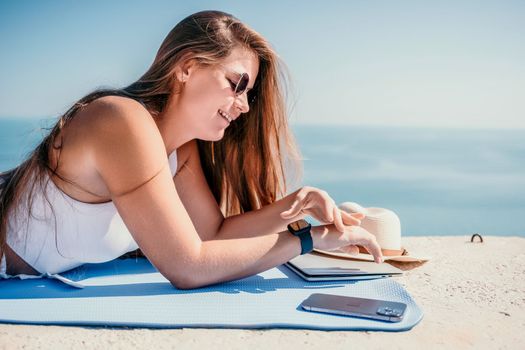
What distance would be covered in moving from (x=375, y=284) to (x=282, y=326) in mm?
774

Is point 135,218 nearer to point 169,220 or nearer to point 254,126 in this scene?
point 169,220

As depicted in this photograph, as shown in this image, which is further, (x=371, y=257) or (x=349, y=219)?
(x=371, y=257)

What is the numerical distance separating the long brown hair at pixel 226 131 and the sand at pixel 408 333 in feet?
2.56

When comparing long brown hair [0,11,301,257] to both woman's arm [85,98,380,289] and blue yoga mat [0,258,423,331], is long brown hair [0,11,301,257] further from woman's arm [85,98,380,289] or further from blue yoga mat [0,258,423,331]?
blue yoga mat [0,258,423,331]

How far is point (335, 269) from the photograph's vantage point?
314cm

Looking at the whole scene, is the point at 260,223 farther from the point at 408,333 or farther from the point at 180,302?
the point at 408,333

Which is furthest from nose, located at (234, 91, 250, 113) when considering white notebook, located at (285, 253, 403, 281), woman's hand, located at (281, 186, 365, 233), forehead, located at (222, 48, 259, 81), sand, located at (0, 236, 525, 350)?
sand, located at (0, 236, 525, 350)

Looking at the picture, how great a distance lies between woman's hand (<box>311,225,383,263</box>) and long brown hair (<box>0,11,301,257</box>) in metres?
0.78

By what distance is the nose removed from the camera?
3.14m

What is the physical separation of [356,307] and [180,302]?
80 cm

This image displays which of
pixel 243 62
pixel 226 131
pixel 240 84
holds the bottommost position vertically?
pixel 226 131

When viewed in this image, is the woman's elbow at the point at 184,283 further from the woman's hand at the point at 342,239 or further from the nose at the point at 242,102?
the nose at the point at 242,102

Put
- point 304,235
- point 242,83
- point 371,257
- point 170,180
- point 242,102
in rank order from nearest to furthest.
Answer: point 170,180, point 304,235, point 242,83, point 242,102, point 371,257

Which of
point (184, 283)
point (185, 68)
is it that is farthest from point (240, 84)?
point (184, 283)
